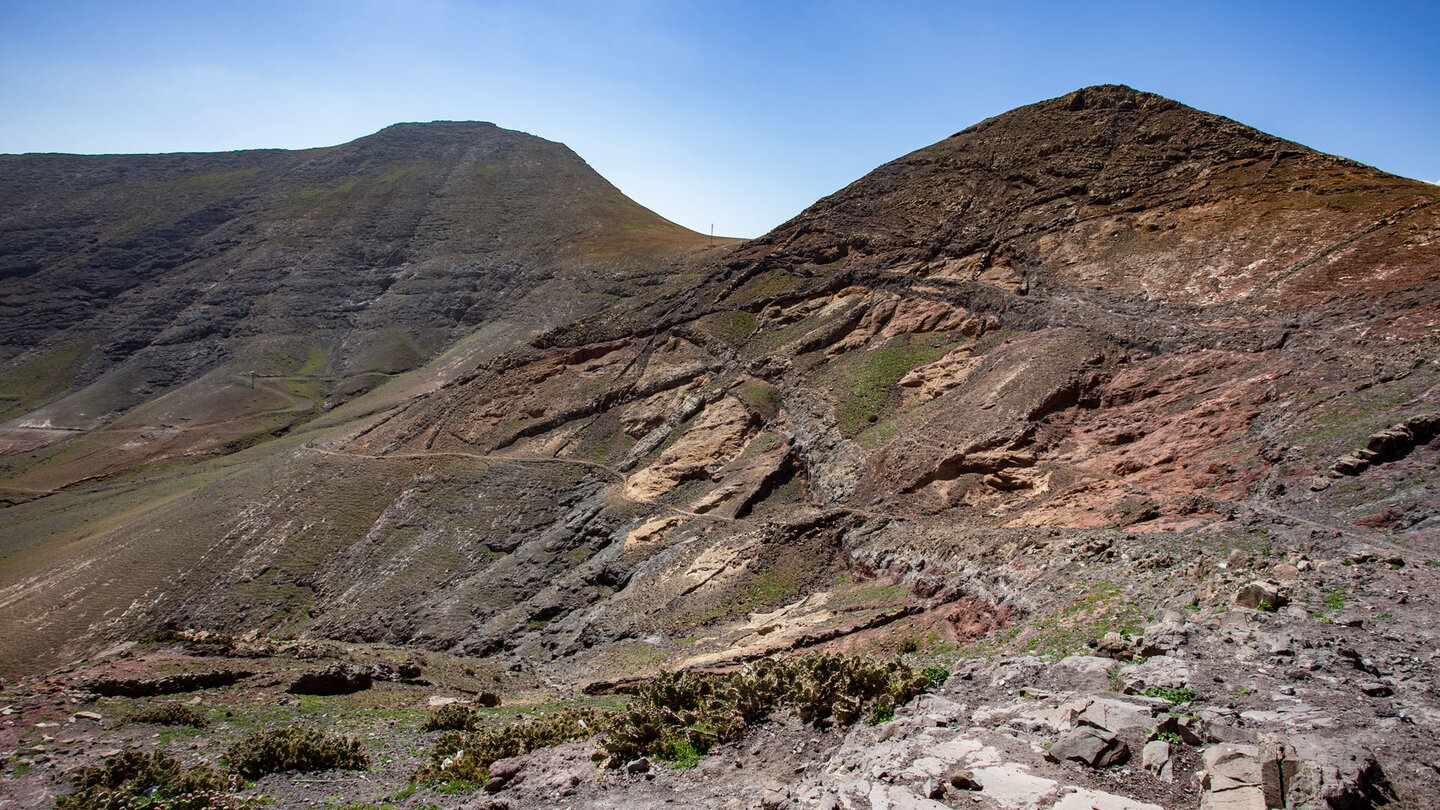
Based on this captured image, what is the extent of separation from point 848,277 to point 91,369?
89.2 metres

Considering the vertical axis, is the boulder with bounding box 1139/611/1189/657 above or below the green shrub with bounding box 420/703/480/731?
above

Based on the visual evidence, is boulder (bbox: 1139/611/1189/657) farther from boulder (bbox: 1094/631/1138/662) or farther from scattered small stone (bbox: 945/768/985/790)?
scattered small stone (bbox: 945/768/985/790)

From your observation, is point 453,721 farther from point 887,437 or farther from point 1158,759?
point 887,437

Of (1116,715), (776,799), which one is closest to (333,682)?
(776,799)

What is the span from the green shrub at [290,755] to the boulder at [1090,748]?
35.7ft

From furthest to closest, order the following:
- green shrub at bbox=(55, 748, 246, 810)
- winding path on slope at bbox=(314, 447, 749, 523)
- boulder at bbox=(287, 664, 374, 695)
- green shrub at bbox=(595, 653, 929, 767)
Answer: winding path on slope at bbox=(314, 447, 749, 523) < boulder at bbox=(287, 664, 374, 695) < green shrub at bbox=(55, 748, 246, 810) < green shrub at bbox=(595, 653, 929, 767)

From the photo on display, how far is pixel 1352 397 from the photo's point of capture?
57.7ft

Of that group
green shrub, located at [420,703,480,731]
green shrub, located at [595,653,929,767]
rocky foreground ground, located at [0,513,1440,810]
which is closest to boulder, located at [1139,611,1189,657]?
rocky foreground ground, located at [0,513,1440,810]

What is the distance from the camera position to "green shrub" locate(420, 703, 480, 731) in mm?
14453

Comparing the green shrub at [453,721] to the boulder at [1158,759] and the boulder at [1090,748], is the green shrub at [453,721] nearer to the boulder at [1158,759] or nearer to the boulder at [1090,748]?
the boulder at [1090,748]

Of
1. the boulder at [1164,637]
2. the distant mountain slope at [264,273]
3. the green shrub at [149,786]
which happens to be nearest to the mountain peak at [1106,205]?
the boulder at [1164,637]

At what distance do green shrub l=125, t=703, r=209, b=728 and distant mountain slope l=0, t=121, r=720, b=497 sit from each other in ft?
183

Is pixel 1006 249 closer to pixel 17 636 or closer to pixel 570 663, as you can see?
pixel 570 663

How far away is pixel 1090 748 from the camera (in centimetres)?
732
